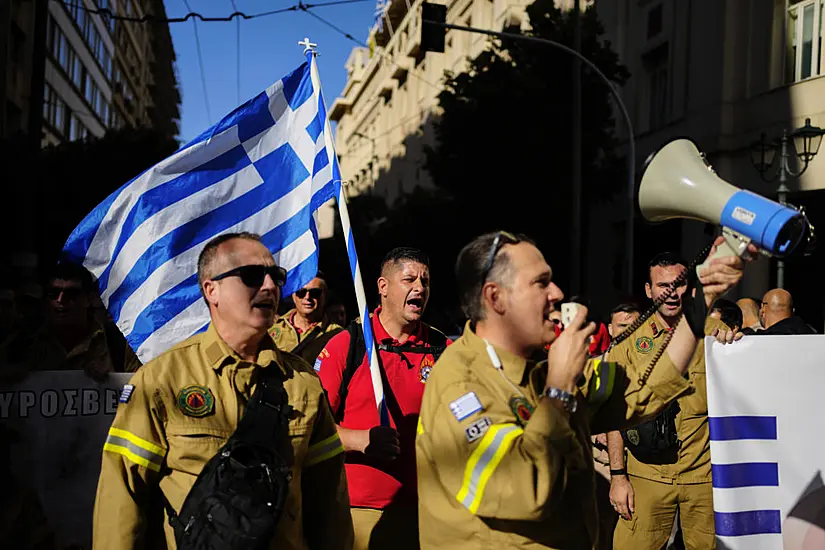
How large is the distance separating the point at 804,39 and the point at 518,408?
14.1 metres

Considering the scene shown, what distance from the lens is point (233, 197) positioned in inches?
178

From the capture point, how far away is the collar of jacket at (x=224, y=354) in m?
2.89

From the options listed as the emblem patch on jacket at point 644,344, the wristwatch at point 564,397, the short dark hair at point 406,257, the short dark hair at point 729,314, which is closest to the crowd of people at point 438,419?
the wristwatch at point 564,397

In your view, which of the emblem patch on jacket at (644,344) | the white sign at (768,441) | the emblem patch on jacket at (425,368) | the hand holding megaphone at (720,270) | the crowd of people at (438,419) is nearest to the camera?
the crowd of people at (438,419)

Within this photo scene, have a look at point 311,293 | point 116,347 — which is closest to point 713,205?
point 116,347

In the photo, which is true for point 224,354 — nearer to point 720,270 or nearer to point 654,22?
point 720,270

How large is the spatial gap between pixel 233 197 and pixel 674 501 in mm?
3101

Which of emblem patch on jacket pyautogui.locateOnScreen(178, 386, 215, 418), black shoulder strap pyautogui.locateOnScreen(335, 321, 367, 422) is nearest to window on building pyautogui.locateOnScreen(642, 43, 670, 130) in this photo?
black shoulder strap pyautogui.locateOnScreen(335, 321, 367, 422)

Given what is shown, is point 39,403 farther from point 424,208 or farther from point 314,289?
point 424,208

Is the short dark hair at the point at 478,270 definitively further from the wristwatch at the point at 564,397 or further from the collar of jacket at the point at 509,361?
the wristwatch at the point at 564,397

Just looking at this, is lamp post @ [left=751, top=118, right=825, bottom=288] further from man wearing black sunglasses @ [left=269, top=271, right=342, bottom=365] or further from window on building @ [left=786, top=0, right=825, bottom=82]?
man wearing black sunglasses @ [left=269, top=271, right=342, bottom=365]

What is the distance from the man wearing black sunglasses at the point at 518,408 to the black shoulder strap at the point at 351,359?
141 centimetres

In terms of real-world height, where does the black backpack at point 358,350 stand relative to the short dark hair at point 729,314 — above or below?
below

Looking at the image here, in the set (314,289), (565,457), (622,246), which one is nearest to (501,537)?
(565,457)
